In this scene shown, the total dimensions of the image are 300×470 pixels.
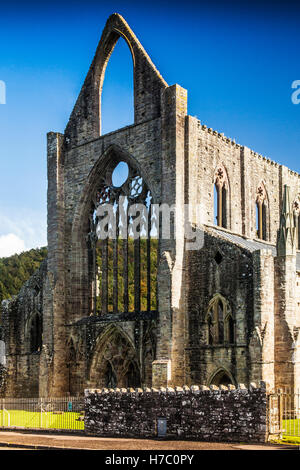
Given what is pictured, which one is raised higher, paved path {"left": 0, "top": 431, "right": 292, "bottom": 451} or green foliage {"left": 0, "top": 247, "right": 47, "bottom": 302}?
green foliage {"left": 0, "top": 247, "right": 47, "bottom": 302}

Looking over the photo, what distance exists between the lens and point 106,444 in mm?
17781

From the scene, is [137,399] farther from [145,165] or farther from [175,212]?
[145,165]

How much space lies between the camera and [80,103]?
3372cm

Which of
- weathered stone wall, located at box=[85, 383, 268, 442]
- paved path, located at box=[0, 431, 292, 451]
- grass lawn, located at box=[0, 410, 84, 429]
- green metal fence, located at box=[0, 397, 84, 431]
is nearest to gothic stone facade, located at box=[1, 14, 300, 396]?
green metal fence, located at box=[0, 397, 84, 431]

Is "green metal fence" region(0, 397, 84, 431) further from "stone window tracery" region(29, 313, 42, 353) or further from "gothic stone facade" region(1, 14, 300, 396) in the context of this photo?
"stone window tracery" region(29, 313, 42, 353)

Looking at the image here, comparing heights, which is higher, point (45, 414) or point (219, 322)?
point (219, 322)

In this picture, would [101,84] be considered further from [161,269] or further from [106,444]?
[106,444]

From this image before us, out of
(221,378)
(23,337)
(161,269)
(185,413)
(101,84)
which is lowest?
(185,413)

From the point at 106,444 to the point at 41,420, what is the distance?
20.4 feet

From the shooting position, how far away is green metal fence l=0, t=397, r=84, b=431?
75.7ft

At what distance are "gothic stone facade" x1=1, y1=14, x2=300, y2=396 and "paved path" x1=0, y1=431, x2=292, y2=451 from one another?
22.3ft

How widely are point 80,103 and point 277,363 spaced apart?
1602 centimetres

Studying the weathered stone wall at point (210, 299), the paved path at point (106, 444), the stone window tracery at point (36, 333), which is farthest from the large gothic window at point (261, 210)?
the paved path at point (106, 444)

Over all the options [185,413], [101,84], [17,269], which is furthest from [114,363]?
[17,269]
